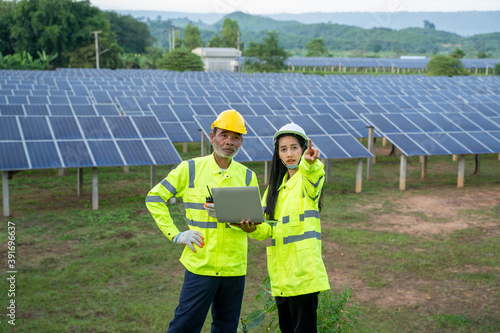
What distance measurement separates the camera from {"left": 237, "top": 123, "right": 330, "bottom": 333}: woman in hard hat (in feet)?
12.4

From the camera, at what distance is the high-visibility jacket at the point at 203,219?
13.1 ft

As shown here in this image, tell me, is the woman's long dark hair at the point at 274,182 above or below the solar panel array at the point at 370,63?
below

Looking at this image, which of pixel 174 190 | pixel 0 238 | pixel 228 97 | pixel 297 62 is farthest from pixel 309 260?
pixel 297 62

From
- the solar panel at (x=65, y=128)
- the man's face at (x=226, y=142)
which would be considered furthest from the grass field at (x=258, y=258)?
the man's face at (x=226, y=142)

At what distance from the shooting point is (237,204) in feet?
11.7

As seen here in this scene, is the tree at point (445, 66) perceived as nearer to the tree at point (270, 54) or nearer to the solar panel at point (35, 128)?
the tree at point (270, 54)

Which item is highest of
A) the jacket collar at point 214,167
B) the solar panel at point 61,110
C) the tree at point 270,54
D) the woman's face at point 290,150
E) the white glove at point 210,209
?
the tree at point 270,54

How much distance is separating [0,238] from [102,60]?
58758 mm

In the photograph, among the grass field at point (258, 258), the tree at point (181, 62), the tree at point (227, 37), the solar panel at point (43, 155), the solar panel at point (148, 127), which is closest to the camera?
the grass field at point (258, 258)

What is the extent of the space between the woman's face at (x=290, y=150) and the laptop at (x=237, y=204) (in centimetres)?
44

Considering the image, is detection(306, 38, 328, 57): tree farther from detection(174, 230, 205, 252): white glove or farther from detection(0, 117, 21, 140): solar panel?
detection(174, 230, 205, 252): white glove

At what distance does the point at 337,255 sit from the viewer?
28.8 feet

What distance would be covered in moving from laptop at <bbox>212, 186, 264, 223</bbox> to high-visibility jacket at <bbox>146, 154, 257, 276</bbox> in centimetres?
40

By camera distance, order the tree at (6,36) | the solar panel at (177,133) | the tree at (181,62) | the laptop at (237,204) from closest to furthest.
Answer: the laptop at (237,204) → the solar panel at (177,133) → the tree at (181,62) → the tree at (6,36)
